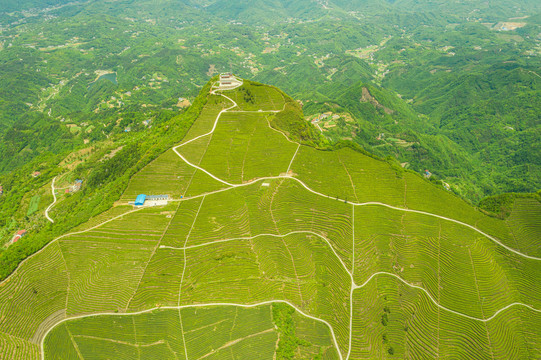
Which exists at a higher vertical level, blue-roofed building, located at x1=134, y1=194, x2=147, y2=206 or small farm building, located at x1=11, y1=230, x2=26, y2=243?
blue-roofed building, located at x1=134, y1=194, x2=147, y2=206

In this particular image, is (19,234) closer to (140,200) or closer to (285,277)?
(140,200)

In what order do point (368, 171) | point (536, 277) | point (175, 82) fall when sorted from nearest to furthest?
point (536, 277) < point (368, 171) < point (175, 82)

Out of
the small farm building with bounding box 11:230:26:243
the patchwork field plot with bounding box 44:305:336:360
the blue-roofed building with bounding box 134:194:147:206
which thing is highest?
the blue-roofed building with bounding box 134:194:147:206

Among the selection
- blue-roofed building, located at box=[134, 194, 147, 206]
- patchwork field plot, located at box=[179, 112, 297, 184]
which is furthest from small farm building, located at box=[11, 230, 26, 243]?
patchwork field plot, located at box=[179, 112, 297, 184]


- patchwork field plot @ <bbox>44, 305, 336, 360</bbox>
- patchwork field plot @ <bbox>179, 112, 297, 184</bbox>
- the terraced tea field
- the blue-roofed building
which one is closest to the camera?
patchwork field plot @ <bbox>44, 305, 336, 360</bbox>

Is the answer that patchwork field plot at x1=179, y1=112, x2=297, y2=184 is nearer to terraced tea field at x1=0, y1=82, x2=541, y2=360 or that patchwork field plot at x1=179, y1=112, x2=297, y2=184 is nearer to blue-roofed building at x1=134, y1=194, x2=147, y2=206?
terraced tea field at x1=0, y1=82, x2=541, y2=360

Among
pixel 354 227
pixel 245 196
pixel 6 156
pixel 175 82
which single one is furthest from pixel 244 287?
pixel 175 82

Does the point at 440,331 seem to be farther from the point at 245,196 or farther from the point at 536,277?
the point at 245,196

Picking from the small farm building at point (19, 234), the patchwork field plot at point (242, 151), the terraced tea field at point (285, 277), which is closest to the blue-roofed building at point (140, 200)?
the terraced tea field at point (285, 277)

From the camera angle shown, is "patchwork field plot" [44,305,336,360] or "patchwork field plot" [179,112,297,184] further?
"patchwork field plot" [179,112,297,184]
